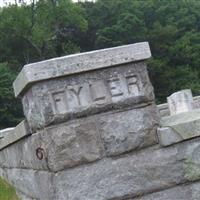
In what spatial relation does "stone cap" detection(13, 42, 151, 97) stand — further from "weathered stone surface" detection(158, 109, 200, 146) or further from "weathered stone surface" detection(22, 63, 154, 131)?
"weathered stone surface" detection(158, 109, 200, 146)

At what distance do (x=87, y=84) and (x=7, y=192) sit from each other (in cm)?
395

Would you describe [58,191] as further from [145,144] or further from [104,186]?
[145,144]

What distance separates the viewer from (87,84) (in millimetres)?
3471

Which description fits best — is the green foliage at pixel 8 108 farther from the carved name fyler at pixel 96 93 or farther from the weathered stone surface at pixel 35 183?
the carved name fyler at pixel 96 93

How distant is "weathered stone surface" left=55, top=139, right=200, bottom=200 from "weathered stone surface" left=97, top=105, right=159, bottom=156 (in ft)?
0.22

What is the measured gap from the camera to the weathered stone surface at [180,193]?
3.58 meters

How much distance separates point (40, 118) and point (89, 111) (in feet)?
1.06

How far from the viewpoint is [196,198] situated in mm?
3652

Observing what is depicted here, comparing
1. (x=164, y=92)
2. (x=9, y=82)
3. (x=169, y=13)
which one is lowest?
(x=164, y=92)

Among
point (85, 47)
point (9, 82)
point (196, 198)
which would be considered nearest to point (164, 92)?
point (85, 47)

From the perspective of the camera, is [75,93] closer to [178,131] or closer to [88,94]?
[88,94]

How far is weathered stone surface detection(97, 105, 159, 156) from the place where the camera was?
11.5 ft

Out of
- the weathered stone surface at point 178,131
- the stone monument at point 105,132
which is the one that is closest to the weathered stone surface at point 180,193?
the stone monument at point 105,132

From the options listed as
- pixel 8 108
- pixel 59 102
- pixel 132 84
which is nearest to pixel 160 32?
pixel 8 108
